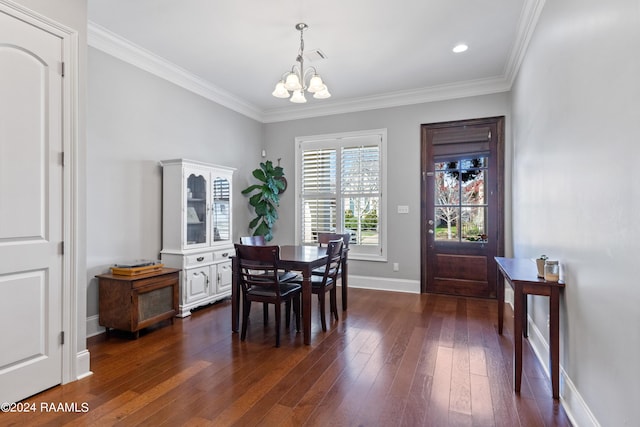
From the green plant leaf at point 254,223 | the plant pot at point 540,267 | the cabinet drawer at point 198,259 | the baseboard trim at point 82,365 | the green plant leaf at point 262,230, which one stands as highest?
the green plant leaf at point 254,223

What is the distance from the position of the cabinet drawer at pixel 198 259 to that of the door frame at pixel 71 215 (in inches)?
56.5

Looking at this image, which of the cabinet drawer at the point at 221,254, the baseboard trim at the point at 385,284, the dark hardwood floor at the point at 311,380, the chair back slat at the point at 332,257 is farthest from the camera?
the baseboard trim at the point at 385,284

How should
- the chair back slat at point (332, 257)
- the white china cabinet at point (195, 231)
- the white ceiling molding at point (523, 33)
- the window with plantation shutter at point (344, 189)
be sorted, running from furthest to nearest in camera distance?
the window with plantation shutter at point (344, 189), the white china cabinet at point (195, 231), the chair back slat at point (332, 257), the white ceiling molding at point (523, 33)

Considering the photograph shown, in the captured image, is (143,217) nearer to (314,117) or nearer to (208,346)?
(208,346)

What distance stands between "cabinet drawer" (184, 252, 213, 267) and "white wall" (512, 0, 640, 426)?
136 inches

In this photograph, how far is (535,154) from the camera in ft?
9.68

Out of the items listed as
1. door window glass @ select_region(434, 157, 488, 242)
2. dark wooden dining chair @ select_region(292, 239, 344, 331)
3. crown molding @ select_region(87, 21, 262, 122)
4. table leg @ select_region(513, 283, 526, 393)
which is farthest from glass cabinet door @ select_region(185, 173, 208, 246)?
table leg @ select_region(513, 283, 526, 393)

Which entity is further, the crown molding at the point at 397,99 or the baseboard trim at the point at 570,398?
the crown molding at the point at 397,99

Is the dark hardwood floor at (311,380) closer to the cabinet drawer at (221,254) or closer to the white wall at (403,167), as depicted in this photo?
the cabinet drawer at (221,254)

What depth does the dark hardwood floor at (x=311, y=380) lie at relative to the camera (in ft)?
6.23

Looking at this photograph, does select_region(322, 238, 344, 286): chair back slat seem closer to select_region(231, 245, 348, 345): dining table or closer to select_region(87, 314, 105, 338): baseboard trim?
select_region(231, 245, 348, 345): dining table

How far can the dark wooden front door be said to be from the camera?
4.50m

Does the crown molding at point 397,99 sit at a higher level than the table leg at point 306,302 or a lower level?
higher

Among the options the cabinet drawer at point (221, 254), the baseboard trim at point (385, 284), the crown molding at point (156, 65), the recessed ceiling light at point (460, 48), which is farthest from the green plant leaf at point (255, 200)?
the recessed ceiling light at point (460, 48)
